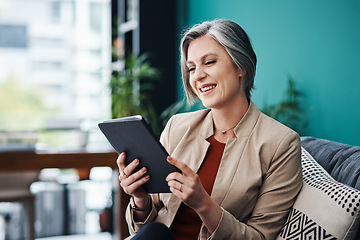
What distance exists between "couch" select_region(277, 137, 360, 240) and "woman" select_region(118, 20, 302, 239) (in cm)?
6

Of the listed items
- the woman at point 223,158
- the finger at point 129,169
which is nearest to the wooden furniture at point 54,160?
the woman at point 223,158

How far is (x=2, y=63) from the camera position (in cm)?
411

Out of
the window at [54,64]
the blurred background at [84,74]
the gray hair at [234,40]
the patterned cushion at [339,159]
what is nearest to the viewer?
the patterned cushion at [339,159]

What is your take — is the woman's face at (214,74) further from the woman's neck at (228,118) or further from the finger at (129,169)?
the finger at (129,169)

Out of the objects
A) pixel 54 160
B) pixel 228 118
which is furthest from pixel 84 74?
pixel 228 118

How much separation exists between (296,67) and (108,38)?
99.1 inches

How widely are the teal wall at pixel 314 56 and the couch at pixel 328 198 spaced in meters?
0.39

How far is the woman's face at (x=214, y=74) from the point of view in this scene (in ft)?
4.85

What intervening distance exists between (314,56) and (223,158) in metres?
0.88

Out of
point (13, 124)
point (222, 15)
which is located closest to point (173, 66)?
point (222, 15)

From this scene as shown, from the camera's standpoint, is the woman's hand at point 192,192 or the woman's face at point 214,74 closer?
the woman's hand at point 192,192

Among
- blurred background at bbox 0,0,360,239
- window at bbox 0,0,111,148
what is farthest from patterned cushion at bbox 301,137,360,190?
window at bbox 0,0,111,148

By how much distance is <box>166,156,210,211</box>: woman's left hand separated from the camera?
1.22m

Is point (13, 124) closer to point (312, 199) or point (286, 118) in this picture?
point (286, 118)
